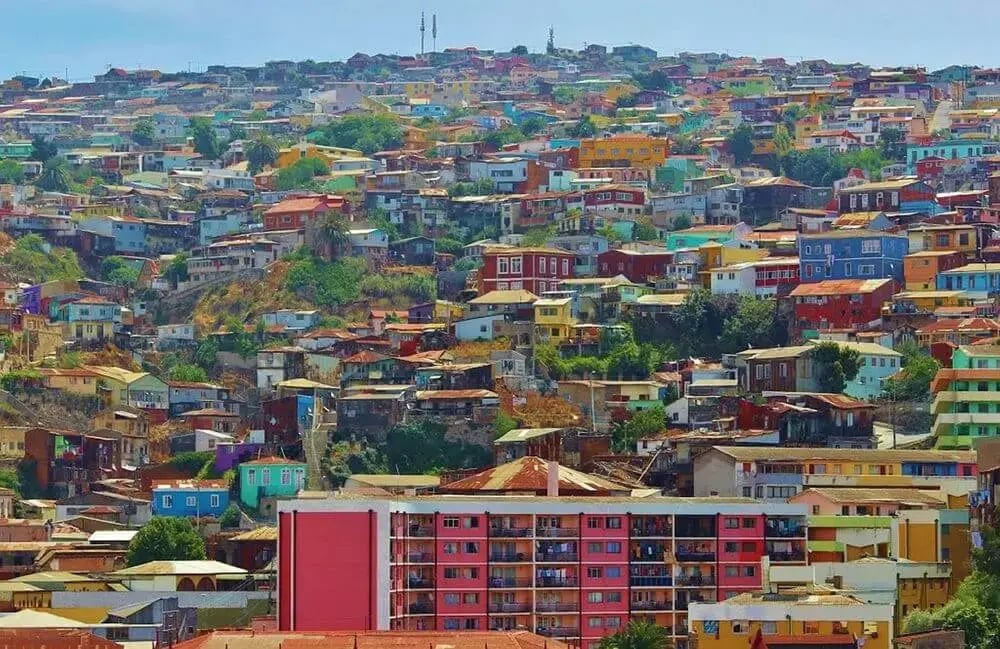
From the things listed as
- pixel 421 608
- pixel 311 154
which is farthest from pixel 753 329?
pixel 311 154

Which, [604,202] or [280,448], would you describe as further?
[604,202]

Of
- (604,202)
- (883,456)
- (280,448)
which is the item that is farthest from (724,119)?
(883,456)

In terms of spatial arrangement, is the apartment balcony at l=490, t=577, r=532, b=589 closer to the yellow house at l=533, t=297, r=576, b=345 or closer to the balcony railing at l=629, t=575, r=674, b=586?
the balcony railing at l=629, t=575, r=674, b=586

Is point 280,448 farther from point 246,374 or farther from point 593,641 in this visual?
point 593,641

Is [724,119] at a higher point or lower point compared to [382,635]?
higher

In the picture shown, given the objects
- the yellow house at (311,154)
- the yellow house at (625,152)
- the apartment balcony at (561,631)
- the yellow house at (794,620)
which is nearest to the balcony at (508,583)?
the apartment balcony at (561,631)

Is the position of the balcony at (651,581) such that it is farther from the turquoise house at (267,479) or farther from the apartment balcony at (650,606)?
the turquoise house at (267,479)

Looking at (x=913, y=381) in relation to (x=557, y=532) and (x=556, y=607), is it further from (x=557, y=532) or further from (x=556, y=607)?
(x=556, y=607)
